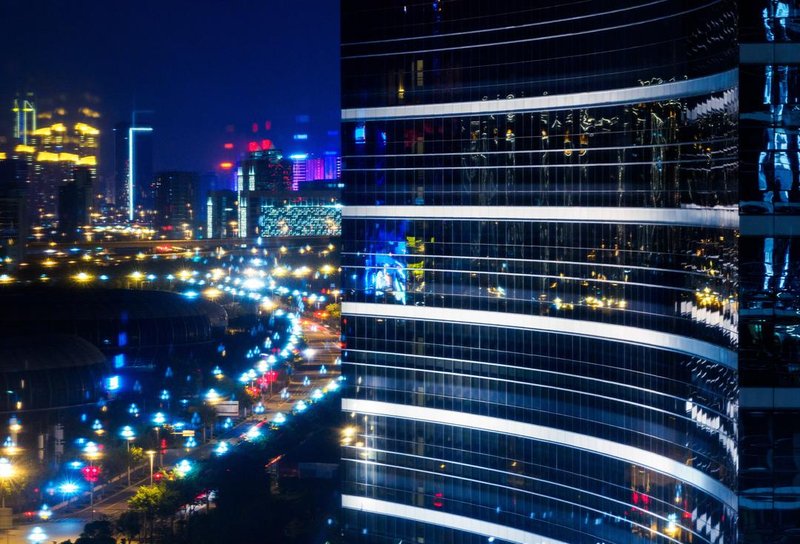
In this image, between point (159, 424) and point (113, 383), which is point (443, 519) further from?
point (113, 383)

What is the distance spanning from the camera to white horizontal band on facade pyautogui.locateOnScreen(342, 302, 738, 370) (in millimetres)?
50963

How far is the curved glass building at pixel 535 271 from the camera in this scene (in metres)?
53.9

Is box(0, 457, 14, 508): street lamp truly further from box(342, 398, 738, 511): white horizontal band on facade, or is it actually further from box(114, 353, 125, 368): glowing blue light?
box(114, 353, 125, 368): glowing blue light

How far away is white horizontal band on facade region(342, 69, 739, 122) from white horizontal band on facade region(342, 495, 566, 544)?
21.0 meters

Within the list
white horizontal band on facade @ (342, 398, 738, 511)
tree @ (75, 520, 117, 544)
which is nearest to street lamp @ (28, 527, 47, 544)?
tree @ (75, 520, 117, 544)

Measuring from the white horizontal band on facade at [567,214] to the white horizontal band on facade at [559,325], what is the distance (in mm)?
4623

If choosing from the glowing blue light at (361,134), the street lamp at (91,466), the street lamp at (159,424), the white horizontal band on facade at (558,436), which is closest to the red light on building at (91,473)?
the street lamp at (91,466)

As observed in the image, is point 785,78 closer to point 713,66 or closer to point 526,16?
point 713,66

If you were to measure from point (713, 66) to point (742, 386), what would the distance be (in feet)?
42.2

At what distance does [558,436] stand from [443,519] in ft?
30.6

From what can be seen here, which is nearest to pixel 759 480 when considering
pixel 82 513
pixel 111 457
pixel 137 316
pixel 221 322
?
pixel 82 513

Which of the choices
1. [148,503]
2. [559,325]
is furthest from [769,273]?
[148,503]

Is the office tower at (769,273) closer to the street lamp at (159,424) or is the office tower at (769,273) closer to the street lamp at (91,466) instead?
the street lamp at (91,466)

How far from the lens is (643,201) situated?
59344 mm
